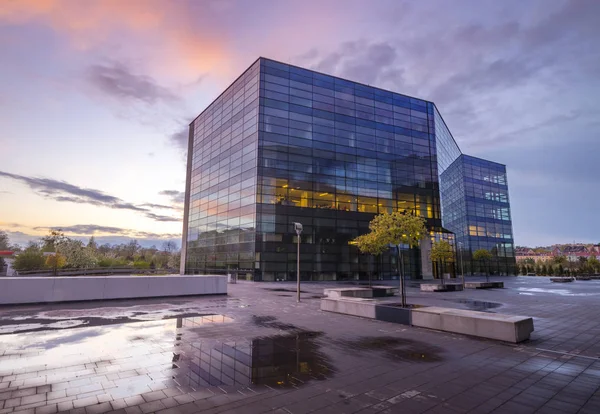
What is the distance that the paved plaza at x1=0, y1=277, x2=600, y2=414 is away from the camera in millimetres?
5086

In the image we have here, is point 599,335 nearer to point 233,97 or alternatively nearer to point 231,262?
point 231,262

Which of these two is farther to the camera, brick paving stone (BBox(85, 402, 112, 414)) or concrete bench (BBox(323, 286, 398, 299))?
concrete bench (BBox(323, 286, 398, 299))

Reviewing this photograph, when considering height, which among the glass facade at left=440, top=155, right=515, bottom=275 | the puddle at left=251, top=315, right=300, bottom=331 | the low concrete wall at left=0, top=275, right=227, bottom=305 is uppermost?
the glass facade at left=440, top=155, right=515, bottom=275

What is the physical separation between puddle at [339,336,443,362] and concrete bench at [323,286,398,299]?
10503mm

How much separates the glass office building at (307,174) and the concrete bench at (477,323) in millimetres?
31248

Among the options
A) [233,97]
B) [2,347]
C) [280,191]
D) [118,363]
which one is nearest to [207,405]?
[118,363]

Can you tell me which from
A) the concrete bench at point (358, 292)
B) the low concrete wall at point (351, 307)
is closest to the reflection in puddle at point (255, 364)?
the low concrete wall at point (351, 307)

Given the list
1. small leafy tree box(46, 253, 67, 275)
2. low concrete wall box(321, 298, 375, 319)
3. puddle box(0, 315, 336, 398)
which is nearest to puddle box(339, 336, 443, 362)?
puddle box(0, 315, 336, 398)

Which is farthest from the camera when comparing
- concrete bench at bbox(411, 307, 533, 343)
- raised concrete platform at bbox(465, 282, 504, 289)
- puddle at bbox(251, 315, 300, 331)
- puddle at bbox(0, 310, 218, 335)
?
raised concrete platform at bbox(465, 282, 504, 289)

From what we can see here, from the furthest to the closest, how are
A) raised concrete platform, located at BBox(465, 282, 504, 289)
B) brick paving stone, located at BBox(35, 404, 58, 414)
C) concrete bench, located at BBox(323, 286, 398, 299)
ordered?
1. raised concrete platform, located at BBox(465, 282, 504, 289)
2. concrete bench, located at BBox(323, 286, 398, 299)
3. brick paving stone, located at BBox(35, 404, 58, 414)

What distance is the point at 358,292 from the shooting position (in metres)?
21.4

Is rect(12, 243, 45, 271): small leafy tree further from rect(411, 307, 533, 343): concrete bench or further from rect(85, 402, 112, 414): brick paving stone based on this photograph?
rect(411, 307, 533, 343): concrete bench

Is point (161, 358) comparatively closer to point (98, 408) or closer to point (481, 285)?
point (98, 408)

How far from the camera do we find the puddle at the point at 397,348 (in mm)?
7801
